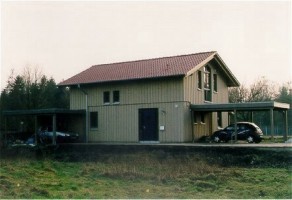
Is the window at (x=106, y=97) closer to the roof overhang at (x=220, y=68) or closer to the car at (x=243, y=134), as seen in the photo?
the roof overhang at (x=220, y=68)

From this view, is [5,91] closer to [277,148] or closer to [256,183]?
[277,148]

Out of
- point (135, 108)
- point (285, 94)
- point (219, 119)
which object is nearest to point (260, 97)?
point (285, 94)

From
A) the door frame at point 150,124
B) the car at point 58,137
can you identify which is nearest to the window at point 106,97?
the door frame at point 150,124

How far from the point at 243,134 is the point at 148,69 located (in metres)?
7.64

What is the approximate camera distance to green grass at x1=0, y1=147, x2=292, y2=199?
506 inches

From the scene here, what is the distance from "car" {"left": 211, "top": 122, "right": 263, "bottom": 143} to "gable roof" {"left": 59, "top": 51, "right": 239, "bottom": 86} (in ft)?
14.4

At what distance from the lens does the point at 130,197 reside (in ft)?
41.0

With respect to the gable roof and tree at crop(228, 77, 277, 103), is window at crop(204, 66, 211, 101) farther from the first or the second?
tree at crop(228, 77, 277, 103)

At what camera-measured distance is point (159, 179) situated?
15727 millimetres

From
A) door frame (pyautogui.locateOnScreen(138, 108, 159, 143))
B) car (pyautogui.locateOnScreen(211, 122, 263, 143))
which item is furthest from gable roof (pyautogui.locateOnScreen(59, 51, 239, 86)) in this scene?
car (pyautogui.locateOnScreen(211, 122, 263, 143))

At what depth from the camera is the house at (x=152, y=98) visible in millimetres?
27875

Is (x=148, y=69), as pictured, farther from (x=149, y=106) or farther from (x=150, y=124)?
(x=150, y=124)

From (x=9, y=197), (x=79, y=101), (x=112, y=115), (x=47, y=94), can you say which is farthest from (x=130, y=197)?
(x=47, y=94)

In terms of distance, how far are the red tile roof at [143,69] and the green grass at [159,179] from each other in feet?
25.2
